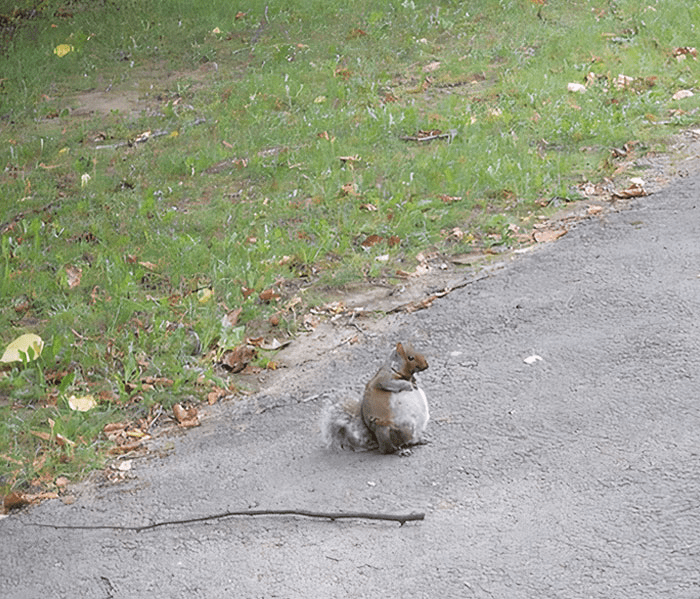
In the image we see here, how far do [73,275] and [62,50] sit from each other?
5684 mm

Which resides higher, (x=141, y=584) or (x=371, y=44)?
(x=371, y=44)

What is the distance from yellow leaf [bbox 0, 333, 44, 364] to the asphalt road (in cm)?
121

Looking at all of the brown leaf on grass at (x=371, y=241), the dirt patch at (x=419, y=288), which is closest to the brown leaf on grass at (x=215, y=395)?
the dirt patch at (x=419, y=288)

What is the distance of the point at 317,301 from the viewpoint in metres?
5.62

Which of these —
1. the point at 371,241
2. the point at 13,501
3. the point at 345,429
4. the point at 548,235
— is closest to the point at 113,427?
the point at 13,501

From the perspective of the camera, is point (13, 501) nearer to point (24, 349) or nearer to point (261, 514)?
point (261, 514)

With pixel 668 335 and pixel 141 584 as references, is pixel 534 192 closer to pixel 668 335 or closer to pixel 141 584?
pixel 668 335

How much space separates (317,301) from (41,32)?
296 inches

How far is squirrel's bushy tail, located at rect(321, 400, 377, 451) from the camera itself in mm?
3980

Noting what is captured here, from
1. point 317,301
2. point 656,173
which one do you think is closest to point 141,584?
point 317,301

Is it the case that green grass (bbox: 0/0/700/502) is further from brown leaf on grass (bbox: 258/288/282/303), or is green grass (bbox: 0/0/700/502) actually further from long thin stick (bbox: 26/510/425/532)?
long thin stick (bbox: 26/510/425/532)

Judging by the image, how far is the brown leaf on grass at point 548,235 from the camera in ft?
19.9

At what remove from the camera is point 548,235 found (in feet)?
20.0

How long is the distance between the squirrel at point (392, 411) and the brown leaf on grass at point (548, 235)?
2.51 m
